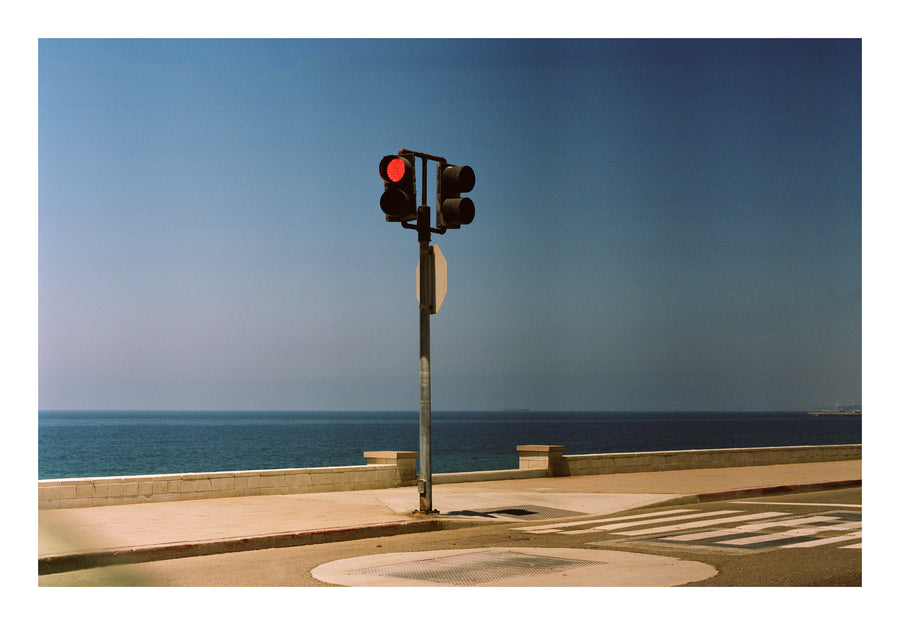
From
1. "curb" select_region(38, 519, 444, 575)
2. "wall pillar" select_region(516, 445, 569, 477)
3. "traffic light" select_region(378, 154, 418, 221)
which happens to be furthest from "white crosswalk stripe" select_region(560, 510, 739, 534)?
"wall pillar" select_region(516, 445, 569, 477)

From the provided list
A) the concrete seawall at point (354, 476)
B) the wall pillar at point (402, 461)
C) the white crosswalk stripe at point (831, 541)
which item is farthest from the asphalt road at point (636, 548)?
the wall pillar at point (402, 461)

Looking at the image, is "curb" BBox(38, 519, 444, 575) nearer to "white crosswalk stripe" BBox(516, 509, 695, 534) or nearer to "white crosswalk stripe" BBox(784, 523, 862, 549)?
"white crosswalk stripe" BBox(516, 509, 695, 534)

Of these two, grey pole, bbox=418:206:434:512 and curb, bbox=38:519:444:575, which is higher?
grey pole, bbox=418:206:434:512

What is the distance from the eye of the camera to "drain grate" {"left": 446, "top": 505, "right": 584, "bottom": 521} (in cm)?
1393

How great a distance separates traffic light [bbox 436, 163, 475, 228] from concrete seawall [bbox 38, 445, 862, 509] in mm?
5510

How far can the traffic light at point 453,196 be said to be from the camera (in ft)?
42.7

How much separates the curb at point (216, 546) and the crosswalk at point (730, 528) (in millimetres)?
1619

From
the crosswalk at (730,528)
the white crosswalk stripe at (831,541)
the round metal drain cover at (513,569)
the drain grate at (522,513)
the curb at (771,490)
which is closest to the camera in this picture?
the round metal drain cover at (513,569)

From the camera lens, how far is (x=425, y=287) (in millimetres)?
13375

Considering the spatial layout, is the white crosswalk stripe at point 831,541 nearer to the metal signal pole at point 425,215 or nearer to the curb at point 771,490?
the metal signal pole at point 425,215

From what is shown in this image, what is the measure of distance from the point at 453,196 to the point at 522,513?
459cm

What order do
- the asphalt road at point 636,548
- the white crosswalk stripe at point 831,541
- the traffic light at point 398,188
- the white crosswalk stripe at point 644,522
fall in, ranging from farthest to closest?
the traffic light at point 398,188 → the white crosswalk stripe at point 644,522 → the white crosswalk stripe at point 831,541 → the asphalt road at point 636,548
